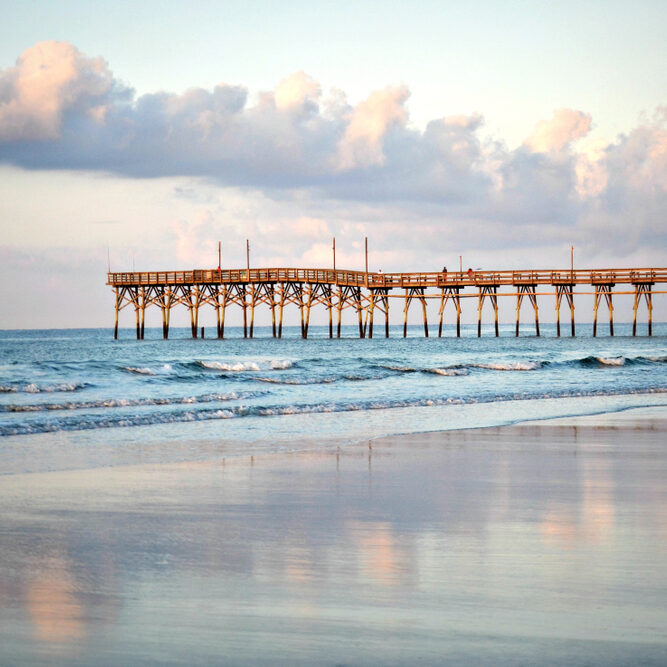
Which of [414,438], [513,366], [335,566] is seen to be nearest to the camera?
[335,566]

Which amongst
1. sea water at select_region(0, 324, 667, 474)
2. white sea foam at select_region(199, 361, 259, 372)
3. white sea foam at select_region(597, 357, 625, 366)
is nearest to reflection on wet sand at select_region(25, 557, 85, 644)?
sea water at select_region(0, 324, 667, 474)

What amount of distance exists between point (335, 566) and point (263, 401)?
12.8 metres

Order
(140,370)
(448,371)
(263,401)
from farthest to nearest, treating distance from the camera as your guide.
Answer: (448,371)
(140,370)
(263,401)

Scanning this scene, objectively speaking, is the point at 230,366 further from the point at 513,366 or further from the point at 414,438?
the point at 414,438

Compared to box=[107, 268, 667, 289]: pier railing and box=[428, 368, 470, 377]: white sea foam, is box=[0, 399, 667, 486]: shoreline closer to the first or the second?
box=[428, 368, 470, 377]: white sea foam

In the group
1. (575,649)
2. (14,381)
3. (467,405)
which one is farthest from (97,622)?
(14,381)

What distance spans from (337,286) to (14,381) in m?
34.5

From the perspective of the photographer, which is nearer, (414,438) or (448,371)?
(414,438)

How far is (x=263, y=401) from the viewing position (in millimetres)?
17250

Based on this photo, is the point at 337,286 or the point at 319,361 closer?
the point at 319,361

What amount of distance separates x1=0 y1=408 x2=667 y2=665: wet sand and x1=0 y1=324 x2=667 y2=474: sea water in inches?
91.1

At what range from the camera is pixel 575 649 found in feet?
11.0

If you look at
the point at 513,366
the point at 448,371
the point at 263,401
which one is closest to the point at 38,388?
the point at 263,401

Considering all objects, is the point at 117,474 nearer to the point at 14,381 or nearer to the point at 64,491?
the point at 64,491
